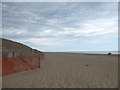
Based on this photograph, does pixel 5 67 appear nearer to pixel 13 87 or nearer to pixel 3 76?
pixel 3 76

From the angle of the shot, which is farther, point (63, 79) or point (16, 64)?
point (16, 64)

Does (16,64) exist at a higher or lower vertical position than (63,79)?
higher

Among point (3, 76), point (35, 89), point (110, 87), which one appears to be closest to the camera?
point (35, 89)

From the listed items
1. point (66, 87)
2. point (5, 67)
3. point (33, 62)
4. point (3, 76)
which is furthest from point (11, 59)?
point (66, 87)

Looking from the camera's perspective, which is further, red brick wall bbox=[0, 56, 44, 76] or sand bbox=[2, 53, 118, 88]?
red brick wall bbox=[0, 56, 44, 76]

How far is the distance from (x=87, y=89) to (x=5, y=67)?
Result: 7080 mm

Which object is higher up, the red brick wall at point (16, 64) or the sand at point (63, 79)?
the red brick wall at point (16, 64)

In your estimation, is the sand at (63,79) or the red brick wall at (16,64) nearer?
the sand at (63,79)

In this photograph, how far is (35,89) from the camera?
6.71 metres

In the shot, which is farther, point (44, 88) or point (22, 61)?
point (22, 61)

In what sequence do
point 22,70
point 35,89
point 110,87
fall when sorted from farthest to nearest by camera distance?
point 22,70
point 110,87
point 35,89

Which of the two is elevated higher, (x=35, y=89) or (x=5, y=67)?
(x=5, y=67)

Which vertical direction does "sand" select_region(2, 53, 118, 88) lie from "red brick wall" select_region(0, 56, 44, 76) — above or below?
below

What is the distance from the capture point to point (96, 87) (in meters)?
7.11
